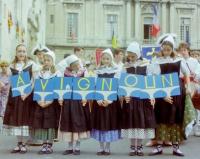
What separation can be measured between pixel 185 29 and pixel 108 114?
42.6 metres

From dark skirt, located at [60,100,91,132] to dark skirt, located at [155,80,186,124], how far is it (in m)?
1.06

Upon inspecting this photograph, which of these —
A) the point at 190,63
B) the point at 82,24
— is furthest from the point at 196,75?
the point at 82,24

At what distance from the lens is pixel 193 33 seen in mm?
50531

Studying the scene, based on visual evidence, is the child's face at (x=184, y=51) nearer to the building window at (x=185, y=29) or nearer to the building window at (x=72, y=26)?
the building window at (x=72, y=26)

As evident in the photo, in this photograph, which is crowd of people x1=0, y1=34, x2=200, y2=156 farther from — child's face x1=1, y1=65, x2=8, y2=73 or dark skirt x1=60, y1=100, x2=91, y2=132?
child's face x1=1, y1=65, x2=8, y2=73

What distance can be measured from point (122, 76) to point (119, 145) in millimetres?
1820

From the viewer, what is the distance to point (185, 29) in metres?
50.3

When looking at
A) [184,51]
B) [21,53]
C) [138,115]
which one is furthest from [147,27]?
[138,115]

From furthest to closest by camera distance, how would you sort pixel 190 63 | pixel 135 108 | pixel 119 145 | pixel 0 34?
pixel 0 34 < pixel 190 63 < pixel 119 145 < pixel 135 108

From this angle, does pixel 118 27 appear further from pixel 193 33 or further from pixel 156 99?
pixel 156 99

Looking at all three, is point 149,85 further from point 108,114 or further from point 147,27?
point 147,27

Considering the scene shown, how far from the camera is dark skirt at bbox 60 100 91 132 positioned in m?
8.64

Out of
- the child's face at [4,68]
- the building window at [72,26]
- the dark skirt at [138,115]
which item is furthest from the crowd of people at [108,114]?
the building window at [72,26]

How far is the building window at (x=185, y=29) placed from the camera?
50188mm
